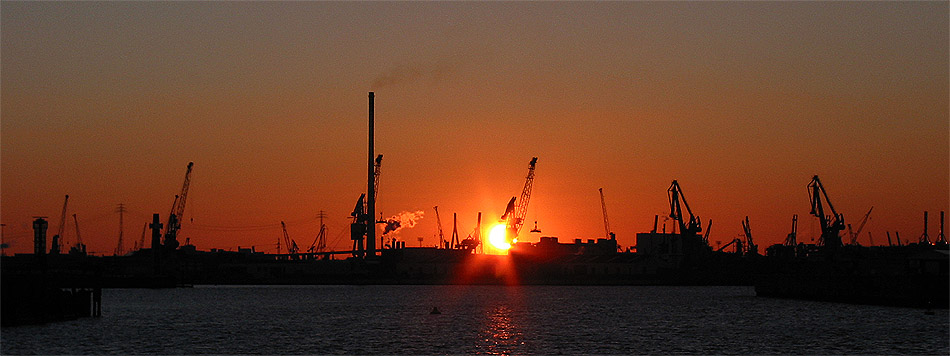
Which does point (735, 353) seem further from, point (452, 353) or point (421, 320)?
point (421, 320)

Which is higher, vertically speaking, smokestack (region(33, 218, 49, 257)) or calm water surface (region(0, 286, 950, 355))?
smokestack (region(33, 218, 49, 257))

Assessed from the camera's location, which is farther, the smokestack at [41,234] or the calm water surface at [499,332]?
the smokestack at [41,234]

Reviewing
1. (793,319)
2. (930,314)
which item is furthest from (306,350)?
(930,314)

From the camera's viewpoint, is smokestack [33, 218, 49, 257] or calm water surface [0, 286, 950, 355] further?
smokestack [33, 218, 49, 257]

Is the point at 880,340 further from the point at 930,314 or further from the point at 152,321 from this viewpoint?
the point at 152,321

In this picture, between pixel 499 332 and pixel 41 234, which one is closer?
pixel 499 332

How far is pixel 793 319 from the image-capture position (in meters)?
97.1

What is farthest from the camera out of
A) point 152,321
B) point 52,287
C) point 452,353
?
point 152,321

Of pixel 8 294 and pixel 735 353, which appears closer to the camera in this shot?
pixel 735 353

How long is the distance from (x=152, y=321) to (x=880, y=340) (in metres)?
55.6

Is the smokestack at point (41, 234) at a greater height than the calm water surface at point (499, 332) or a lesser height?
greater

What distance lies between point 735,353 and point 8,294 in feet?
152

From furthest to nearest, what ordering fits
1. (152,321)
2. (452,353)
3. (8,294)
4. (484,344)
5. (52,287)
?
(152,321) → (52,287) → (8,294) → (484,344) → (452,353)

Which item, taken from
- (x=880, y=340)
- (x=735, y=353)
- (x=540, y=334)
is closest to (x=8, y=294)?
(x=540, y=334)
